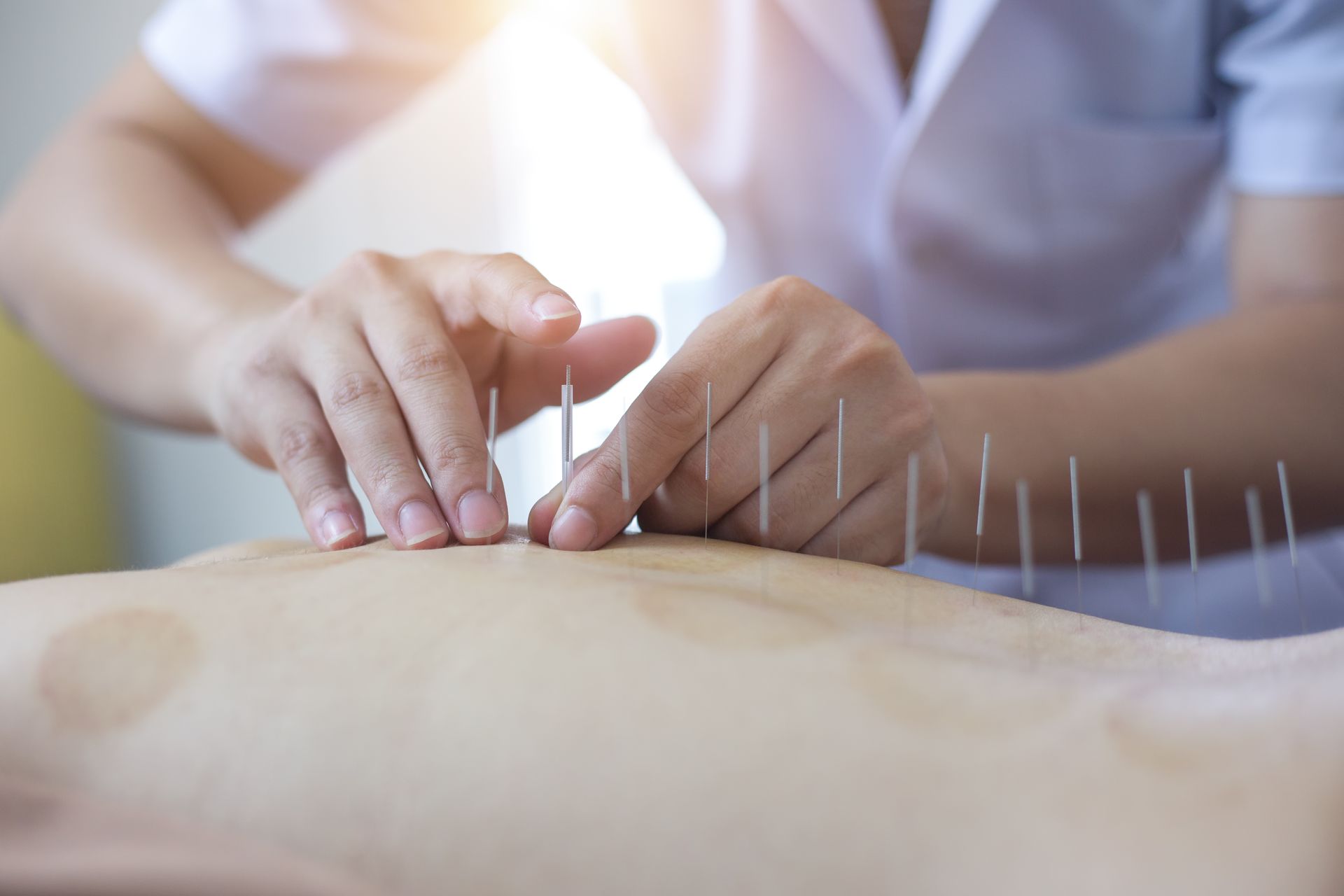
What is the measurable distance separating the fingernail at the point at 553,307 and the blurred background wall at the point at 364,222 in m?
1.22

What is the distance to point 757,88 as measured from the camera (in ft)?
4.12

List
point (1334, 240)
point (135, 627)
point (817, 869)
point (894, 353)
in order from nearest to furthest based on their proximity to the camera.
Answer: point (817, 869), point (135, 627), point (894, 353), point (1334, 240)

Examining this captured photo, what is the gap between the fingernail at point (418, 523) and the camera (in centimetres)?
71

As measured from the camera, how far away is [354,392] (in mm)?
785

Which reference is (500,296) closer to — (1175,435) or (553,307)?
(553,307)

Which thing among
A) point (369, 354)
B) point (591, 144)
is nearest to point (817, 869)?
point (369, 354)

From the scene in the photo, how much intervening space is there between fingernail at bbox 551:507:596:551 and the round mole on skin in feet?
0.87

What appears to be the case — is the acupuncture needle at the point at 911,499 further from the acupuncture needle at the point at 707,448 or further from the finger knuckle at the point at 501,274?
the finger knuckle at the point at 501,274

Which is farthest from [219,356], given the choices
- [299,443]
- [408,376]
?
[408,376]

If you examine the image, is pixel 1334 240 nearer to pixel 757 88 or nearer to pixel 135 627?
pixel 757 88

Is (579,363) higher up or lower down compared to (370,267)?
lower down

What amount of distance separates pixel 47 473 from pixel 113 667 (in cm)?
271

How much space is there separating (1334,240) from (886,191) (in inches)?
20.1

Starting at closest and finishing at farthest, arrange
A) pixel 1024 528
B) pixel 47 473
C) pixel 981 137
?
pixel 1024 528
pixel 981 137
pixel 47 473
